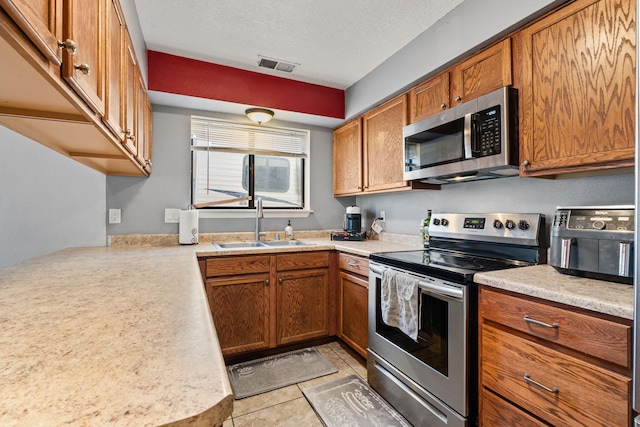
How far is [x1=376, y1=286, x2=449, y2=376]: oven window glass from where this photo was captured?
150cm

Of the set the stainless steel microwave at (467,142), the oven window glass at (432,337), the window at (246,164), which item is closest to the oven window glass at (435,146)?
the stainless steel microwave at (467,142)

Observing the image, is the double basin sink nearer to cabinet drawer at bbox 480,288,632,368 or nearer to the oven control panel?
the oven control panel

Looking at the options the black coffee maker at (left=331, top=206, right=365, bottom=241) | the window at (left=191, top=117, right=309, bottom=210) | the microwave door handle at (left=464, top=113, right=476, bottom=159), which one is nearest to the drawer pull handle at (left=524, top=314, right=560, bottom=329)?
the microwave door handle at (left=464, top=113, right=476, bottom=159)

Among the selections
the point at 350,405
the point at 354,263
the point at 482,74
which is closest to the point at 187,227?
the point at 354,263

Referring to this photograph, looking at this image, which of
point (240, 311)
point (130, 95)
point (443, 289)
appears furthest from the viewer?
point (240, 311)

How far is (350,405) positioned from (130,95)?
215cm

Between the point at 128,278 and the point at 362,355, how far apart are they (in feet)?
5.51

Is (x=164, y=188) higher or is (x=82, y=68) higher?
(x=82, y=68)

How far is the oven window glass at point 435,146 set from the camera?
185 cm

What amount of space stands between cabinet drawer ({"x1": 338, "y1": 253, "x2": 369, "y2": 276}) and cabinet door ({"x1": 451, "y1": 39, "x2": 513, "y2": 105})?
3.96 ft

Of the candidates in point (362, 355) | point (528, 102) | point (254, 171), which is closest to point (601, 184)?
point (528, 102)

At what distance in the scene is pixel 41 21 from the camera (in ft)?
2.27

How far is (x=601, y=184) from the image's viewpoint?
149 cm

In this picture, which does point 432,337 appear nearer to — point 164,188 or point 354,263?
point 354,263
